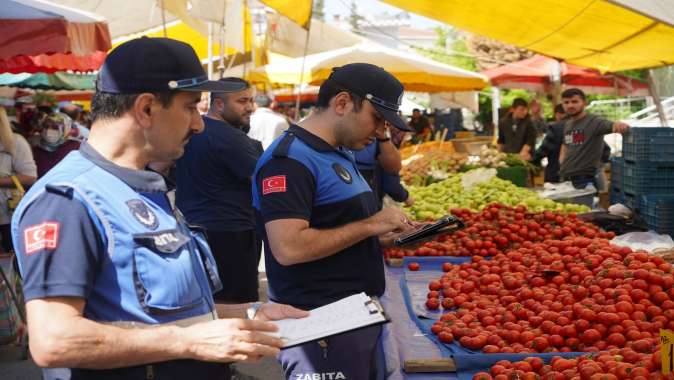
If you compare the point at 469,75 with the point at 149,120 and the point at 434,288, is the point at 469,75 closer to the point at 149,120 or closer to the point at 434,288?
the point at 434,288

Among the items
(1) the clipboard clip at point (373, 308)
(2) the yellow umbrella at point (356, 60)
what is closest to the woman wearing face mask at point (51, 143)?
(2) the yellow umbrella at point (356, 60)

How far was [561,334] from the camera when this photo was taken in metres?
3.74

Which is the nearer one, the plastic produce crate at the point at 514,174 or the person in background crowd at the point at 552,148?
the person in background crowd at the point at 552,148

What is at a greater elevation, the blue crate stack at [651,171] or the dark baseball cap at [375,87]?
the dark baseball cap at [375,87]

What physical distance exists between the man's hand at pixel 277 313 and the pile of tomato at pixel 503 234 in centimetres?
338

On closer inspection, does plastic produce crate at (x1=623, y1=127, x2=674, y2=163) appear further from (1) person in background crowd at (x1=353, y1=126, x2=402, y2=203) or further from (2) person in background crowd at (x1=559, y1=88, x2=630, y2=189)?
(1) person in background crowd at (x1=353, y1=126, x2=402, y2=203)

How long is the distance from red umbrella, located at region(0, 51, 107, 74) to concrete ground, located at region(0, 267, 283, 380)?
8.87 ft

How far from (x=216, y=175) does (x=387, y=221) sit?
2573mm

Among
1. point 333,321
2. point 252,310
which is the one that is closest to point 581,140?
point 252,310

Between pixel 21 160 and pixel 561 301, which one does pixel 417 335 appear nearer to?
pixel 561 301

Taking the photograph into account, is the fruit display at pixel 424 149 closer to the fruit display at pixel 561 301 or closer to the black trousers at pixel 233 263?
the black trousers at pixel 233 263

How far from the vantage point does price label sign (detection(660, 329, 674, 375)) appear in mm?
2641

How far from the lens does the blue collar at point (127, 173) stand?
1948mm

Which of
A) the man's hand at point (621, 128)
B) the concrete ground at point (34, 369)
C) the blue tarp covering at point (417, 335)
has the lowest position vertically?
the concrete ground at point (34, 369)
